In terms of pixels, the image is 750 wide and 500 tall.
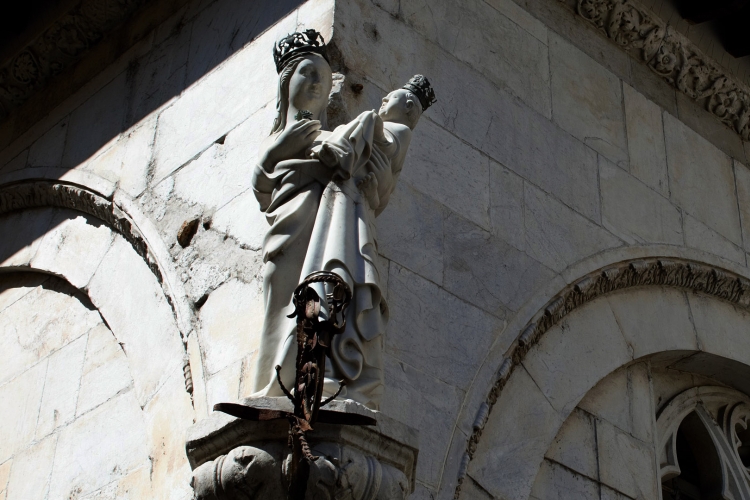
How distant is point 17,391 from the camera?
6.11 m

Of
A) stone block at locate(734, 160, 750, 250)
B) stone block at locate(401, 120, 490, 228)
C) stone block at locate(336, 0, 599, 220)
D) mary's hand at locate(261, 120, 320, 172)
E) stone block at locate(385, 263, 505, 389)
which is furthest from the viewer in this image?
stone block at locate(734, 160, 750, 250)

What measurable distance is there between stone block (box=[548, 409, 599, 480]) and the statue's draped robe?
1487 mm

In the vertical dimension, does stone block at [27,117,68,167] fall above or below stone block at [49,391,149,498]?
above

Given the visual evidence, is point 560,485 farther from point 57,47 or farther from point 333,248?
point 57,47

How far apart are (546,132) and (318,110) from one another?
179cm

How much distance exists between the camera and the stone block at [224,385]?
15.0ft

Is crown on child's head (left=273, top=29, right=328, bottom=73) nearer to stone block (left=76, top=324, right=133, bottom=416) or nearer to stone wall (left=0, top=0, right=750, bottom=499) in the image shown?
stone wall (left=0, top=0, right=750, bottom=499)

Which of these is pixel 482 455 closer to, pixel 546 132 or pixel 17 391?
pixel 546 132

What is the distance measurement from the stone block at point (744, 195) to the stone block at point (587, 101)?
93 centimetres

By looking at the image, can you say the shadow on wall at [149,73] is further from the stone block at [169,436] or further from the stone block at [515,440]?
the stone block at [515,440]

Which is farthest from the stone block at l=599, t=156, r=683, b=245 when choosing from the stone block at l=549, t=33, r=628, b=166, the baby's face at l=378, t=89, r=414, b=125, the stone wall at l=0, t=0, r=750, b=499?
the baby's face at l=378, t=89, r=414, b=125

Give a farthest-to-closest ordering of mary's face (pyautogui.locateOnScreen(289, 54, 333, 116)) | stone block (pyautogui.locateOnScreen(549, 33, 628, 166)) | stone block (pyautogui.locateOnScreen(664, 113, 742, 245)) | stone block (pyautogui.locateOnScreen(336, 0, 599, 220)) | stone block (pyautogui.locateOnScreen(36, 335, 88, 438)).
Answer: stone block (pyautogui.locateOnScreen(664, 113, 742, 245)), stone block (pyautogui.locateOnScreen(549, 33, 628, 166)), stone block (pyautogui.locateOnScreen(36, 335, 88, 438)), stone block (pyautogui.locateOnScreen(336, 0, 599, 220)), mary's face (pyautogui.locateOnScreen(289, 54, 333, 116))

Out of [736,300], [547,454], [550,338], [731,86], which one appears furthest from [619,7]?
[547,454]

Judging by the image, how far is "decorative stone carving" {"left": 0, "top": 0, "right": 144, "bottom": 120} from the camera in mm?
6840
